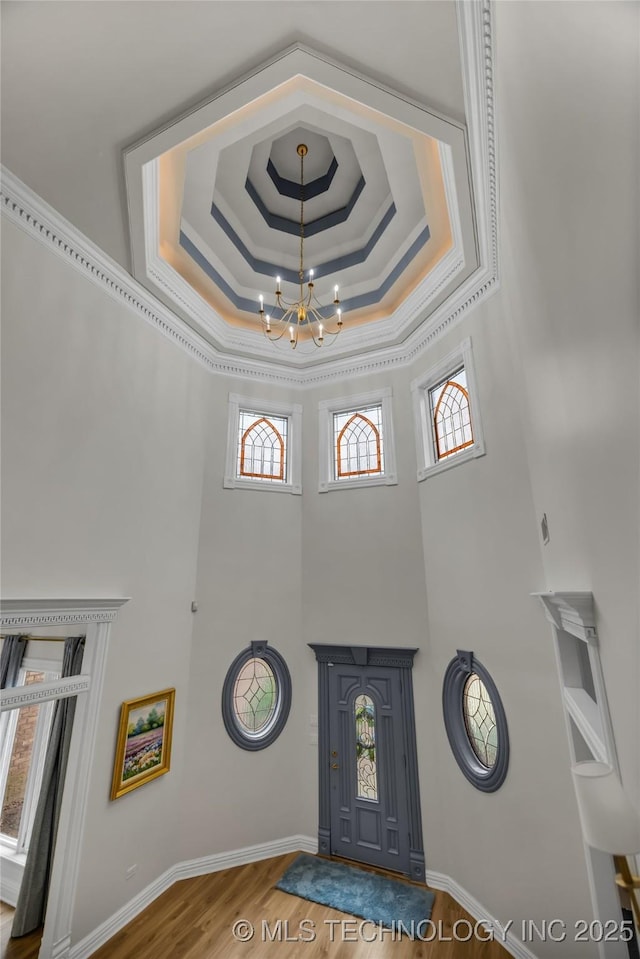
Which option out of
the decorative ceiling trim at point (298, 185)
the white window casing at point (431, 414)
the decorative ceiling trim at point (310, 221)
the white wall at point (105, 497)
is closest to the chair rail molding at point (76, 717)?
the white wall at point (105, 497)

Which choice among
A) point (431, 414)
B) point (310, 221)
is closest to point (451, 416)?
point (431, 414)

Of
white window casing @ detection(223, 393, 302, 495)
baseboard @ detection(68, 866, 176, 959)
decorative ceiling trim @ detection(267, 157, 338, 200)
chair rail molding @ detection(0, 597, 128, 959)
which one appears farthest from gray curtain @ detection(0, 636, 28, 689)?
decorative ceiling trim @ detection(267, 157, 338, 200)

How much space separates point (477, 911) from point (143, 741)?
354 centimetres

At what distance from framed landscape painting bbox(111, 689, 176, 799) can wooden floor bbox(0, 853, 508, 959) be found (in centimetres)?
115

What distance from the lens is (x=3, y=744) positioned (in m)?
4.72

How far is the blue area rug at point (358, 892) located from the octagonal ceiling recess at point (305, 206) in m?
6.32

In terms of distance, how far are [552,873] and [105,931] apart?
3775mm

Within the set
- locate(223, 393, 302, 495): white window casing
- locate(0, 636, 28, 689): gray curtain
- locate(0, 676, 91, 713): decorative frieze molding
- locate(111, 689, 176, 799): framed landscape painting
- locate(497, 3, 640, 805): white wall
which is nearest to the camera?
locate(497, 3, 640, 805): white wall

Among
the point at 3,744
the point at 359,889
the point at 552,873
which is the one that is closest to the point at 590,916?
the point at 552,873

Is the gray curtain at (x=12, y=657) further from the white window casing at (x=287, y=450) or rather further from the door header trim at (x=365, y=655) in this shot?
the door header trim at (x=365, y=655)

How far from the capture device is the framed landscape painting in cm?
414

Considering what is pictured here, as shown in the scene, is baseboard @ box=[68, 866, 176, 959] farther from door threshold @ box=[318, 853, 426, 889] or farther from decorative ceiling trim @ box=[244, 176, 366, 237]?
decorative ceiling trim @ box=[244, 176, 366, 237]

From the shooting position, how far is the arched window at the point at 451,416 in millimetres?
5168

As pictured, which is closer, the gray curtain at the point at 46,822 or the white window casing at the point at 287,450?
the gray curtain at the point at 46,822
